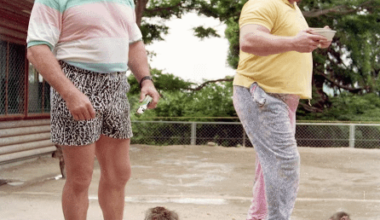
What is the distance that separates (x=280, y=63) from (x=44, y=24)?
4.08 ft

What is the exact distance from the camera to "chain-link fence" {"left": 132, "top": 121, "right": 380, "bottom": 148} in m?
13.9

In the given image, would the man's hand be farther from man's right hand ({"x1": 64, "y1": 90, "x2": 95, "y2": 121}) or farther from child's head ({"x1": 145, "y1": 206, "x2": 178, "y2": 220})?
child's head ({"x1": 145, "y1": 206, "x2": 178, "y2": 220})

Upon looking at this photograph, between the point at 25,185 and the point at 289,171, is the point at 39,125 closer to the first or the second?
the point at 25,185

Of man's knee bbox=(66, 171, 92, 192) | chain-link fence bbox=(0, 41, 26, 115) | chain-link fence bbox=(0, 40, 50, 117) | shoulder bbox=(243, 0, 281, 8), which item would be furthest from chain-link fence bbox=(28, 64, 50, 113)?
shoulder bbox=(243, 0, 281, 8)

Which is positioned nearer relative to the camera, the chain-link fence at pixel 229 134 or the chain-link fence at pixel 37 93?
the chain-link fence at pixel 37 93

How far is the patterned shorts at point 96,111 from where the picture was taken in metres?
2.29

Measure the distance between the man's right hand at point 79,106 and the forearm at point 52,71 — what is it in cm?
2

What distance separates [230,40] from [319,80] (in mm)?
3528

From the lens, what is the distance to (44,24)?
2250 millimetres

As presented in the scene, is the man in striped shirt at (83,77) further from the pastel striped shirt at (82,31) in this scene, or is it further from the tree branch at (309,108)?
the tree branch at (309,108)

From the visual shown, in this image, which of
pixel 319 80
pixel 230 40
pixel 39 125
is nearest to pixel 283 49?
pixel 39 125

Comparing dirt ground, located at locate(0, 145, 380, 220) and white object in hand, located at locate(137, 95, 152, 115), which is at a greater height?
white object in hand, located at locate(137, 95, 152, 115)

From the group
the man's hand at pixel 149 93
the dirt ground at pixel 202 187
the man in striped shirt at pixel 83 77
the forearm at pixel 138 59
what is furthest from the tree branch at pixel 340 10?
the man in striped shirt at pixel 83 77

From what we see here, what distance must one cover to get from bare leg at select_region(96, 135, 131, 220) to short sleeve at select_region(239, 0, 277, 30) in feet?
2.89
